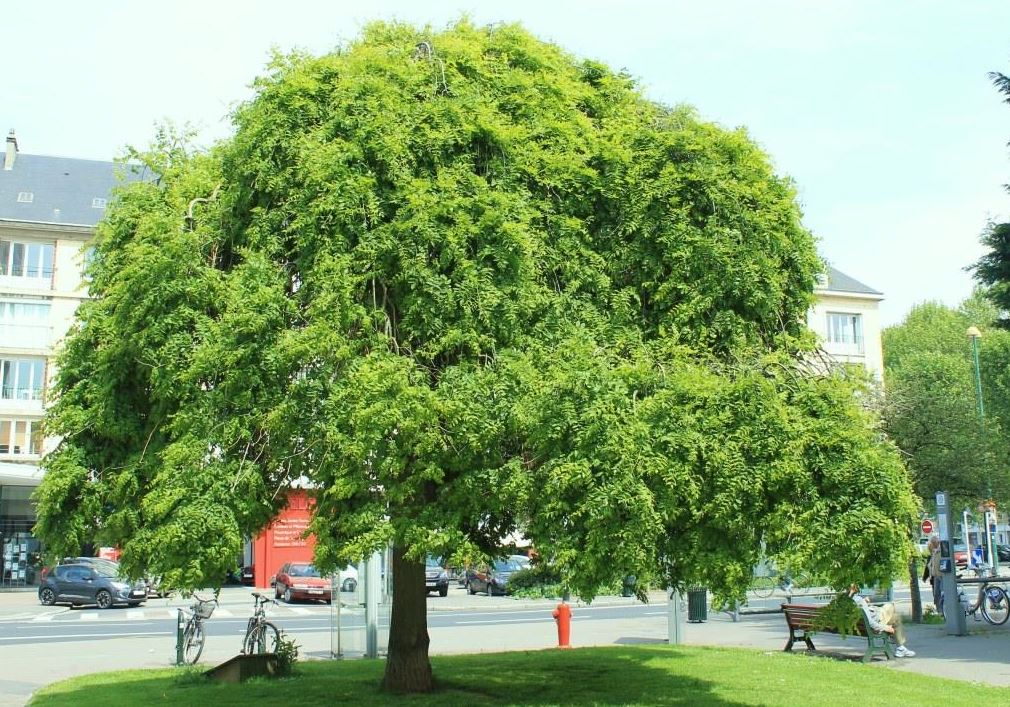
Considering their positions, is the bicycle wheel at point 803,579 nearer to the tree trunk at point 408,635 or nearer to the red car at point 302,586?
the tree trunk at point 408,635

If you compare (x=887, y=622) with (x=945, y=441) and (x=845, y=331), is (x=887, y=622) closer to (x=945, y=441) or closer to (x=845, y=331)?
(x=945, y=441)

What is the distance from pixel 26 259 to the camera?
51.2 metres

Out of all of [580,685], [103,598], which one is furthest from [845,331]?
[580,685]

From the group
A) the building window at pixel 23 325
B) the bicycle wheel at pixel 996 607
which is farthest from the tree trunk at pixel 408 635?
the building window at pixel 23 325

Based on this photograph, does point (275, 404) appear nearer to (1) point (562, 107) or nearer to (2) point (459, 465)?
(2) point (459, 465)

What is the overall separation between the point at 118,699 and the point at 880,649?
39.9 ft

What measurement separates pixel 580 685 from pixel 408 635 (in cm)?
257

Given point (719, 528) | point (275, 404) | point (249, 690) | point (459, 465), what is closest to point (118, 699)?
point (249, 690)

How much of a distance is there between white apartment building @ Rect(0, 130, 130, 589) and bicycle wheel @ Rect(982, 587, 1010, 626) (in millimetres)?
40605

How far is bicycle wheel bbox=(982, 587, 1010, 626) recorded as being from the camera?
839 inches

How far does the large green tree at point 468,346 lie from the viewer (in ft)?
28.9

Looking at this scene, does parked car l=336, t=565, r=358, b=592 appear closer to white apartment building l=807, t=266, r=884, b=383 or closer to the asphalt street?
the asphalt street

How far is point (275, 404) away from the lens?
31.3 ft

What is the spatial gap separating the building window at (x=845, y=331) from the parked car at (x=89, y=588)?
43.7m
